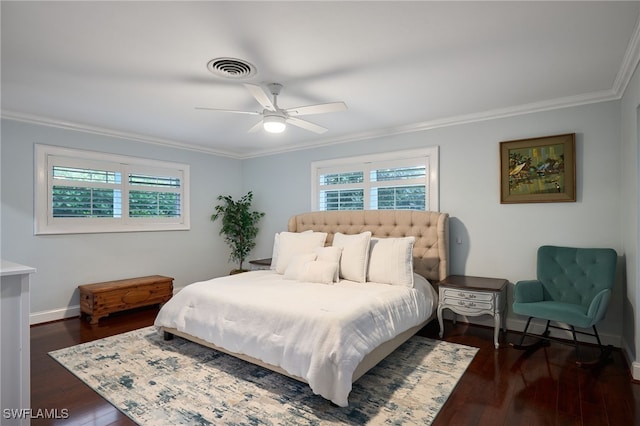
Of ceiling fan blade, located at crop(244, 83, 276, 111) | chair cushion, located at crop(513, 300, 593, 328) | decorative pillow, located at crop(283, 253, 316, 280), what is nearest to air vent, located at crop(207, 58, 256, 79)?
ceiling fan blade, located at crop(244, 83, 276, 111)

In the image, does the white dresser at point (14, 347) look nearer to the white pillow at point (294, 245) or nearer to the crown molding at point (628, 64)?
the white pillow at point (294, 245)

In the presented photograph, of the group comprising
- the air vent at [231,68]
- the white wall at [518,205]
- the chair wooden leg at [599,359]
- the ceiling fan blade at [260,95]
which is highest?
the air vent at [231,68]

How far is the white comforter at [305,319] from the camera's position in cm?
222

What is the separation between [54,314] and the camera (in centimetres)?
416

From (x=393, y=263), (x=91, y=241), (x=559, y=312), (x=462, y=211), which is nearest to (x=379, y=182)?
(x=462, y=211)

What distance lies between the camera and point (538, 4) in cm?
193

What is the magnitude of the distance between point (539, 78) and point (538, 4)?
48.9 inches

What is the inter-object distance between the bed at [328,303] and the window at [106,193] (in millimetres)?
2020

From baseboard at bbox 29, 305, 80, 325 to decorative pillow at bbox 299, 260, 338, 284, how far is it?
3082 mm

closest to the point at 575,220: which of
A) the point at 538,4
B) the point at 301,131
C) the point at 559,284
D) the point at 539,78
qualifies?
the point at 559,284

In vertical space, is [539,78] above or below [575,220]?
above

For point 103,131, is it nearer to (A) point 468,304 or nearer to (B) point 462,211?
(B) point 462,211

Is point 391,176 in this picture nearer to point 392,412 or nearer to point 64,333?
point 392,412

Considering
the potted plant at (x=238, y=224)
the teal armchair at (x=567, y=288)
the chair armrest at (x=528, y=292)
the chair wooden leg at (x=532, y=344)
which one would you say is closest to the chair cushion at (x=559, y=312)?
the teal armchair at (x=567, y=288)
